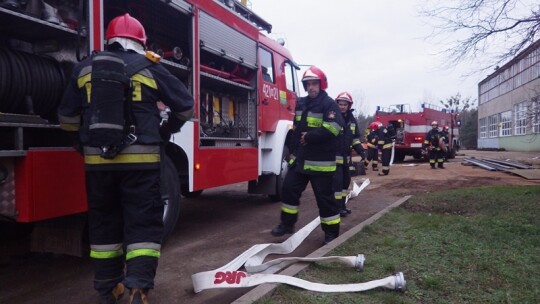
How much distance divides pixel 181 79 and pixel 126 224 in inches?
95.3

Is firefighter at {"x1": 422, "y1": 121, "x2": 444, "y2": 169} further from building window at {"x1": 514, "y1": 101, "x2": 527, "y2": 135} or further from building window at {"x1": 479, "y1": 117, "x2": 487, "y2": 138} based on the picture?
building window at {"x1": 479, "y1": 117, "x2": 487, "y2": 138}

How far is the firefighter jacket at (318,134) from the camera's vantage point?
4.73 metres

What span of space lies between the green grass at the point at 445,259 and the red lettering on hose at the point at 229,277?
366mm

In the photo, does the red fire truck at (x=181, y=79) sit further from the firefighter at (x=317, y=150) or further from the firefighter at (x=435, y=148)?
the firefighter at (x=435, y=148)

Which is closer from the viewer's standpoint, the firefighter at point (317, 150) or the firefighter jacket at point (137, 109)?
the firefighter jacket at point (137, 109)

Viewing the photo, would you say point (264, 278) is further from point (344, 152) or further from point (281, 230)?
point (344, 152)

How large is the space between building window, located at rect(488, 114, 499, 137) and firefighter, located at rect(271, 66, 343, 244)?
4847 centimetres

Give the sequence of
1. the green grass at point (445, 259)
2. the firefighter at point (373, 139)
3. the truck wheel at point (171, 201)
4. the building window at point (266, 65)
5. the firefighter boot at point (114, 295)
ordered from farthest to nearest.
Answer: the firefighter at point (373, 139)
the building window at point (266, 65)
the truck wheel at point (171, 201)
the green grass at point (445, 259)
the firefighter boot at point (114, 295)

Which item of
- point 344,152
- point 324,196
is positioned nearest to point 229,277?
point 324,196

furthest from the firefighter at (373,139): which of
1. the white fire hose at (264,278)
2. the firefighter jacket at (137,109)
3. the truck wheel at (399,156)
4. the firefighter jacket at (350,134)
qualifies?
the firefighter jacket at (137,109)

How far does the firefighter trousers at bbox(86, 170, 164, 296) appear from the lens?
9.00 ft

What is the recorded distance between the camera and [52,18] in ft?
10.4

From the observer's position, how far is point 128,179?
2.77m

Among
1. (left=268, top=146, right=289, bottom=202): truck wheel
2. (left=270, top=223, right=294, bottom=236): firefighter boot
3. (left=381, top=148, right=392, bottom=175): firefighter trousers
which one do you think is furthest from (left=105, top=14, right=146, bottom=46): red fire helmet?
(left=381, top=148, right=392, bottom=175): firefighter trousers
